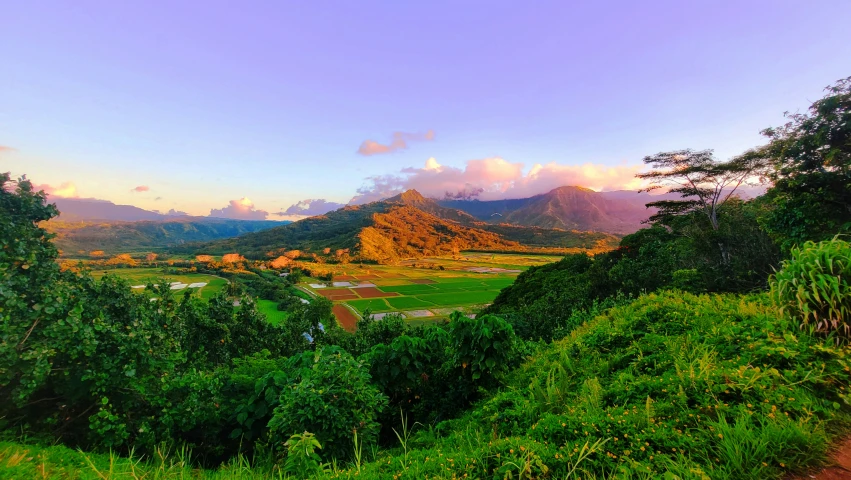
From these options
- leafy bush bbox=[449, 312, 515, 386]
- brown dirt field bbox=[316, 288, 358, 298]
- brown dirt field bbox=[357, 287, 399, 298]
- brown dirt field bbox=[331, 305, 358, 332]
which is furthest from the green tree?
brown dirt field bbox=[316, 288, 358, 298]

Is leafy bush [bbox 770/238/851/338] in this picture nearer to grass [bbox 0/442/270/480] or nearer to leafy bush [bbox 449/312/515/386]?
leafy bush [bbox 449/312/515/386]

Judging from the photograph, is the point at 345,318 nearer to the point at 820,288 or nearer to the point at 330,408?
the point at 330,408

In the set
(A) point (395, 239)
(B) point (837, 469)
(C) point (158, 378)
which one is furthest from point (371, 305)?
(A) point (395, 239)

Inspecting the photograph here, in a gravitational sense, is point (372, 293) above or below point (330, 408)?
below

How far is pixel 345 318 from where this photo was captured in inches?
1555

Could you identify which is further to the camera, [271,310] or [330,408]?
[271,310]

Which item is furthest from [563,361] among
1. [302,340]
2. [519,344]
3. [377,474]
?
[302,340]

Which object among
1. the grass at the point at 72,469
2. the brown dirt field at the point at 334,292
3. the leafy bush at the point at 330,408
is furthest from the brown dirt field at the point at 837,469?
the brown dirt field at the point at 334,292

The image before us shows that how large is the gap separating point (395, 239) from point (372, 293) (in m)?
70.4

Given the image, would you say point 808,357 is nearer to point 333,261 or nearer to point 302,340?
point 302,340

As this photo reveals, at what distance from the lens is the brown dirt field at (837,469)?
6.92ft

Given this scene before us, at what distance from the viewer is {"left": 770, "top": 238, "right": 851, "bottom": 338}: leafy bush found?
3.52 metres

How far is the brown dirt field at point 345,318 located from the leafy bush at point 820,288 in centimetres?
3329

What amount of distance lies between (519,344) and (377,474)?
16.7 feet
